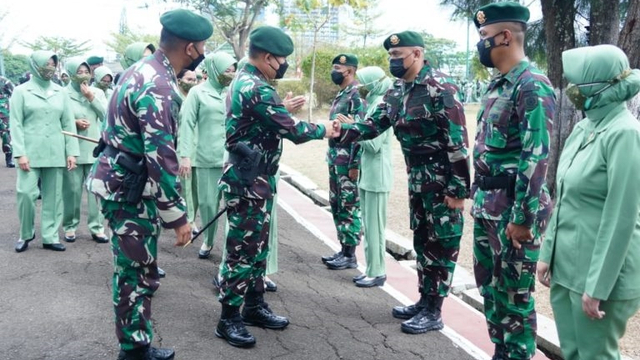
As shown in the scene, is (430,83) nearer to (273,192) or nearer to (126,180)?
(273,192)

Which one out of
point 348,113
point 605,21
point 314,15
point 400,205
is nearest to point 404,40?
point 348,113

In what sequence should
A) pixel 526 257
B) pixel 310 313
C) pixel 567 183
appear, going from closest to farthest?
pixel 567 183, pixel 526 257, pixel 310 313

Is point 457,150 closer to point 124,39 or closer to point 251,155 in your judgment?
point 251,155

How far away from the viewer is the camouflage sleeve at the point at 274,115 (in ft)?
11.2


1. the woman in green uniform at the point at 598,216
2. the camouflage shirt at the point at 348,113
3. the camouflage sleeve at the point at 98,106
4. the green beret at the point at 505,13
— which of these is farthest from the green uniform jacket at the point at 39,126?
the woman in green uniform at the point at 598,216

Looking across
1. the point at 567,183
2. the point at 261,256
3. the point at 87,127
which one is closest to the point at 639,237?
the point at 567,183

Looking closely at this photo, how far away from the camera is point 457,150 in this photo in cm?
369

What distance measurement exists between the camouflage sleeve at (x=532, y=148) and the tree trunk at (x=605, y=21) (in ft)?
14.1

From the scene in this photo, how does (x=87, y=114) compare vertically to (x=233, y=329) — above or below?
above

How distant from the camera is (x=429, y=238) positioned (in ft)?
13.0

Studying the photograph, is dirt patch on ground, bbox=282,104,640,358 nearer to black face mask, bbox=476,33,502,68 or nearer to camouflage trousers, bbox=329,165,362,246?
camouflage trousers, bbox=329,165,362,246

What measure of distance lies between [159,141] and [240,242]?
1021 mm

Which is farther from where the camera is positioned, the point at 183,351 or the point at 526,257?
the point at 183,351

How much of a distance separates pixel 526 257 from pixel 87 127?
204 inches
